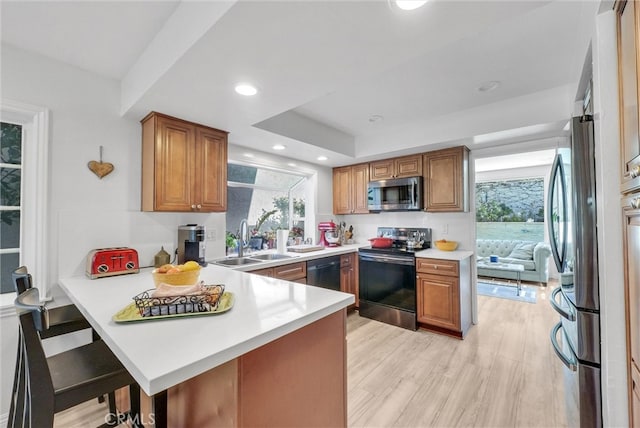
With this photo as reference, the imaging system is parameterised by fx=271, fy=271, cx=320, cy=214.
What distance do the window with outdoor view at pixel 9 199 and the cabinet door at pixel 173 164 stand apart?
2.77 ft

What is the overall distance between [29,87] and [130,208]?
0.97 m

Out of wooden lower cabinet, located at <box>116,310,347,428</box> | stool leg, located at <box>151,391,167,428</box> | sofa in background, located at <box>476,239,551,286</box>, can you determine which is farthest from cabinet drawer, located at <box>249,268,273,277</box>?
sofa in background, located at <box>476,239,551,286</box>

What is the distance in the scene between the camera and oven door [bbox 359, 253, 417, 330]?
3.14 m

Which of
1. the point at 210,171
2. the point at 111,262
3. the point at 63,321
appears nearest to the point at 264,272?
the point at 210,171

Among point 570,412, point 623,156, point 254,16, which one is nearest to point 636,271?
point 623,156

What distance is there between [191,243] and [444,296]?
262 centimetres

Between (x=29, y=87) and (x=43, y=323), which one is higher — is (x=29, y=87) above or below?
above

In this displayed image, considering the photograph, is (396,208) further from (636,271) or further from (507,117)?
(636,271)

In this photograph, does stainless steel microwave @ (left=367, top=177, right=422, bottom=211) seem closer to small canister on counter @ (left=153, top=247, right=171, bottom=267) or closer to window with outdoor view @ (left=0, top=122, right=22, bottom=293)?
small canister on counter @ (left=153, top=247, right=171, bottom=267)

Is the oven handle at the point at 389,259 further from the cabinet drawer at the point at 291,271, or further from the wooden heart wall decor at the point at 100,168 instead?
the wooden heart wall decor at the point at 100,168

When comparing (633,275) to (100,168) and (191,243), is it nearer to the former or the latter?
(191,243)

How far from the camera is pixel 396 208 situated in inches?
139

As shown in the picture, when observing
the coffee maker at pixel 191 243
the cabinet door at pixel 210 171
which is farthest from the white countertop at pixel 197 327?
the cabinet door at pixel 210 171

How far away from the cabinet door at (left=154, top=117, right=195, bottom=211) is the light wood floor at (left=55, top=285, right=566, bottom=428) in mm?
1512
